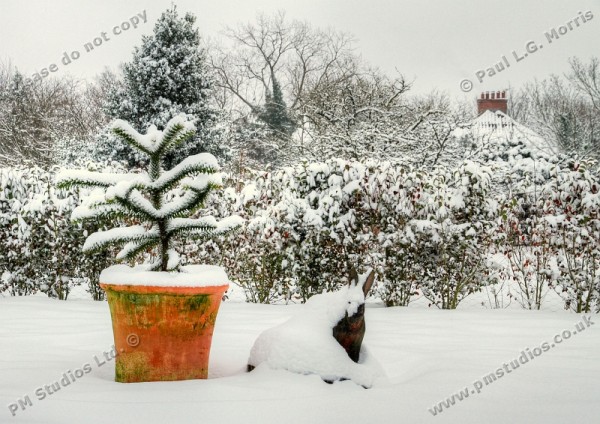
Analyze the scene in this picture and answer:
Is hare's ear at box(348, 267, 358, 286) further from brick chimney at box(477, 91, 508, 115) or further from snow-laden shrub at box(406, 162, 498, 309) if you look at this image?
brick chimney at box(477, 91, 508, 115)

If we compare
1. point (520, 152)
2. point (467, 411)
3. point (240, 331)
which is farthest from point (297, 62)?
point (467, 411)

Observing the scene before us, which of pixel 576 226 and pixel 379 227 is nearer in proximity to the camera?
pixel 576 226

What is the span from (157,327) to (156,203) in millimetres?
776

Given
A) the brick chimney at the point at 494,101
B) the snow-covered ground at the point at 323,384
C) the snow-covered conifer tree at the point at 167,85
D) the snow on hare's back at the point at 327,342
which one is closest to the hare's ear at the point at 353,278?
the snow on hare's back at the point at 327,342

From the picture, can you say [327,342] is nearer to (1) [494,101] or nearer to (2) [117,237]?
(2) [117,237]

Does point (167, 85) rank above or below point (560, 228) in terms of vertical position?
above

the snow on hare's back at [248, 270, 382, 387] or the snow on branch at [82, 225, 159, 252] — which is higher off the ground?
the snow on branch at [82, 225, 159, 252]

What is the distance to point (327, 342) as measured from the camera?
2.94 m

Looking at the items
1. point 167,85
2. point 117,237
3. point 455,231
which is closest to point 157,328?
point 117,237

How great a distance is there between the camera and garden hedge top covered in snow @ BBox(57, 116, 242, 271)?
305 cm

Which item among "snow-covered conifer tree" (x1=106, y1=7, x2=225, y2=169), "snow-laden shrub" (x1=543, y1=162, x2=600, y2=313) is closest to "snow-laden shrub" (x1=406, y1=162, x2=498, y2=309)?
"snow-laden shrub" (x1=543, y1=162, x2=600, y2=313)

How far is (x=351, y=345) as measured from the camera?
3.06 m

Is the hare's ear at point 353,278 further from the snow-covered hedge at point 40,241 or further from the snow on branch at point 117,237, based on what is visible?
the snow-covered hedge at point 40,241

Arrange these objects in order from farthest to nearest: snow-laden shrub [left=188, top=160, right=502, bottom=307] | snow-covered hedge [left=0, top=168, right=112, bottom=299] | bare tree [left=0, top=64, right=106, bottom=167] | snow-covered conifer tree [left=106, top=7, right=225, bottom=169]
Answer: bare tree [left=0, top=64, right=106, bottom=167], snow-covered conifer tree [left=106, top=7, right=225, bottom=169], snow-covered hedge [left=0, top=168, right=112, bottom=299], snow-laden shrub [left=188, top=160, right=502, bottom=307]
